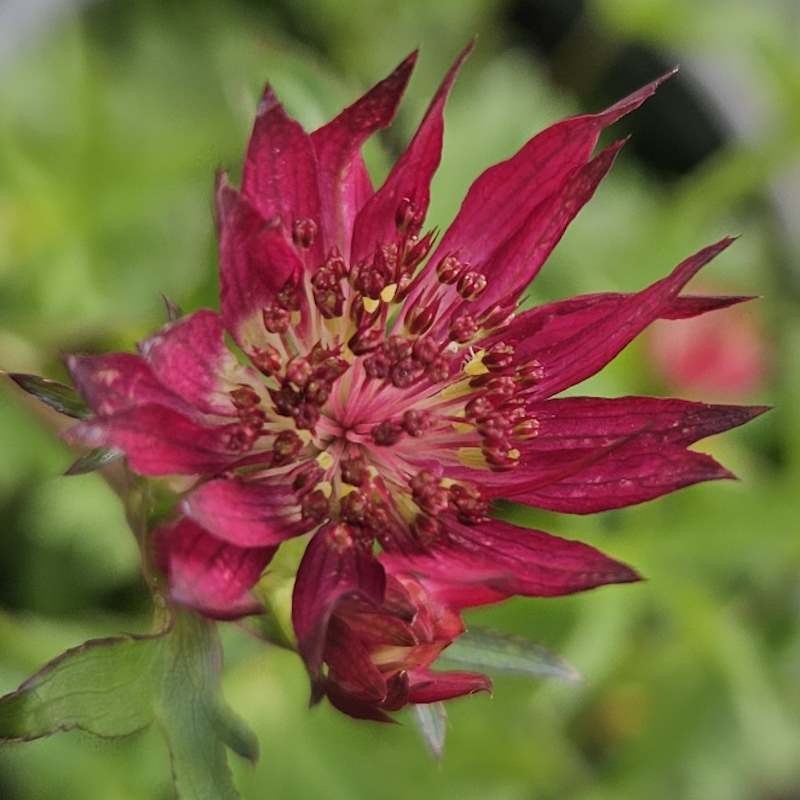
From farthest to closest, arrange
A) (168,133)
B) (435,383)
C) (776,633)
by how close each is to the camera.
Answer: (776,633)
(168,133)
(435,383)

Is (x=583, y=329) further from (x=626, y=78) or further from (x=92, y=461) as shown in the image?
(x=626, y=78)

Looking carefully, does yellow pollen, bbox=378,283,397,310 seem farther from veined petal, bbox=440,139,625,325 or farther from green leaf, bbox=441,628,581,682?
green leaf, bbox=441,628,581,682

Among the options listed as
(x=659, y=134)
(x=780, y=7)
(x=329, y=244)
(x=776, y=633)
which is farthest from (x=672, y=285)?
(x=780, y=7)

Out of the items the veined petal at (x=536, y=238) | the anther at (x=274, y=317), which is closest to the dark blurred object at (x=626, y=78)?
the veined petal at (x=536, y=238)

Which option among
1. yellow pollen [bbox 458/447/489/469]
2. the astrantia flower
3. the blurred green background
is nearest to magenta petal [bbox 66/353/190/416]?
the astrantia flower

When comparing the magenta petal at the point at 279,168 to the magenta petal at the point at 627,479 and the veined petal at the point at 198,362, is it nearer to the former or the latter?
the veined petal at the point at 198,362

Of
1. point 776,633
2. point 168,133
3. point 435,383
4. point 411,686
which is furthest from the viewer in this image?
point 776,633

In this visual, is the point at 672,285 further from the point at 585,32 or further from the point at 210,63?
the point at 585,32
